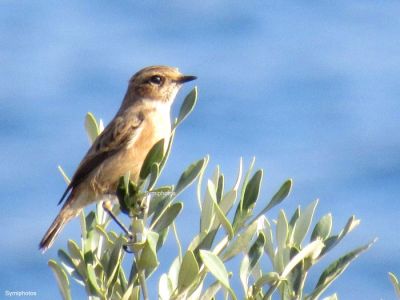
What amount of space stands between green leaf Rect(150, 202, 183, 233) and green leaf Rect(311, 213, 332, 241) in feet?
1.58

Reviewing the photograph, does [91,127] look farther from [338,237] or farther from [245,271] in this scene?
[338,237]

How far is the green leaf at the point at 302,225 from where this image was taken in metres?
2.88

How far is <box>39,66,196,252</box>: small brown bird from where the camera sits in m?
5.48

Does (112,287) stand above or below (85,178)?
below

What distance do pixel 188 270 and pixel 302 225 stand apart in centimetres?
53

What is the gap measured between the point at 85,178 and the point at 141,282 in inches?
121

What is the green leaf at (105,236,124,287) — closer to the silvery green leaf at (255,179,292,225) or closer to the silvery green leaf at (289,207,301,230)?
the silvery green leaf at (255,179,292,225)

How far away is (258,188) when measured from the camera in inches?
109

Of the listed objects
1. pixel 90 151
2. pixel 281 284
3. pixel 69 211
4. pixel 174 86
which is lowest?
pixel 281 284

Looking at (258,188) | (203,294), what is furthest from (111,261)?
(258,188)

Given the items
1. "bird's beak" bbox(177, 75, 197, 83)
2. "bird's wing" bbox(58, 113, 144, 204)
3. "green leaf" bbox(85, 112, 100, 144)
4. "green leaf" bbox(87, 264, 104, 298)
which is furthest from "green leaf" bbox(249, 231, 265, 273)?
"bird's beak" bbox(177, 75, 197, 83)

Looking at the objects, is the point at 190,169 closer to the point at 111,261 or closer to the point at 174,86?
the point at 111,261

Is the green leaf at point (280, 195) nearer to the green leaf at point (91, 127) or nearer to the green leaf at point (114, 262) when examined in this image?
the green leaf at point (114, 262)

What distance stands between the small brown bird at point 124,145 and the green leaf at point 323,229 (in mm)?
2531
